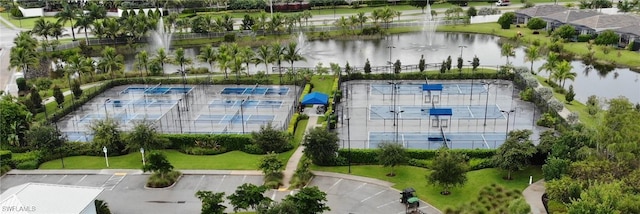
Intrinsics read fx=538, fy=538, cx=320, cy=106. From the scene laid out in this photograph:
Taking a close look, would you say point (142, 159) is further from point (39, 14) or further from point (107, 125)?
point (39, 14)

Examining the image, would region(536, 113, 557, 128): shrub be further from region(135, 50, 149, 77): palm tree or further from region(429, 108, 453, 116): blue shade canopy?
region(135, 50, 149, 77): palm tree

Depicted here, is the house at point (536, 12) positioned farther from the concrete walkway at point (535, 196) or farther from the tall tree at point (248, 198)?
the tall tree at point (248, 198)

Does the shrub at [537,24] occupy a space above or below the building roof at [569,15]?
below

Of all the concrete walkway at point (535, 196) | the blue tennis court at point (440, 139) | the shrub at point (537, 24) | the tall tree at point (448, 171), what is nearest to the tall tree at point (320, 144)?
the blue tennis court at point (440, 139)

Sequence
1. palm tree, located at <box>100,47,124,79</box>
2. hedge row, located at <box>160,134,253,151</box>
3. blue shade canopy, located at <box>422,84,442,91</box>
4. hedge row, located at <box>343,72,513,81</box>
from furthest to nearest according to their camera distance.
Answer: palm tree, located at <box>100,47,124,79</box> → hedge row, located at <box>343,72,513,81</box> → blue shade canopy, located at <box>422,84,442,91</box> → hedge row, located at <box>160,134,253,151</box>

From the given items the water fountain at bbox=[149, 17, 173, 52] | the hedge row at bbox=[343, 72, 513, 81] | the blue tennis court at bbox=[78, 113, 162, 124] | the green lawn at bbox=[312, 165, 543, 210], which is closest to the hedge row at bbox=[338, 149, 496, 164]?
the green lawn at bbox=[312, 165, 543, 210]

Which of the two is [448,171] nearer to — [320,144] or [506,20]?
[320,144]
